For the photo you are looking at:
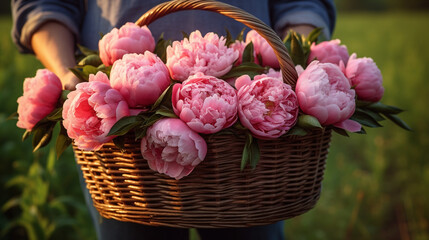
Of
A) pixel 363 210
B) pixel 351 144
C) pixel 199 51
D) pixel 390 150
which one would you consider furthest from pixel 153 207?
pixel 351 144

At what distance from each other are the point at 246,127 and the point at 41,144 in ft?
1.39

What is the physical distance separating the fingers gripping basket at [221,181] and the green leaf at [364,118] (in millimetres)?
66

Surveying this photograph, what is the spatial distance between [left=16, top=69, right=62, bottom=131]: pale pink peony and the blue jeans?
279mm

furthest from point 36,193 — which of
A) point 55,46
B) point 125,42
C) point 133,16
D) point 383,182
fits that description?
point 383,182

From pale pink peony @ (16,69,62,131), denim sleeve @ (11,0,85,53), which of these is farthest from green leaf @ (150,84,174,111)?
denim sleeve @ (11,0,85,53)

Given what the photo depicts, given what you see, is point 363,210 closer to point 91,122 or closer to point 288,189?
point 288,189

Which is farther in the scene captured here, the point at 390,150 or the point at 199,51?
the point at 390,150

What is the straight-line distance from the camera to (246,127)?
2.49 ft

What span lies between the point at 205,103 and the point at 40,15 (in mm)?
569

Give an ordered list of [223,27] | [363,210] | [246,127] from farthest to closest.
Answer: [363,210] < [223,27] < [246,127]

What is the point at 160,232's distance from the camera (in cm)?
102

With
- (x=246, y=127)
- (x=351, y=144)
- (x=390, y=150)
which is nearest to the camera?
(x=246, y=127)

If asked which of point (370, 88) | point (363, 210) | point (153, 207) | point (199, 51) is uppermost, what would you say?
point (199, 51)

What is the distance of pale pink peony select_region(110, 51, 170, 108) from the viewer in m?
0.76
